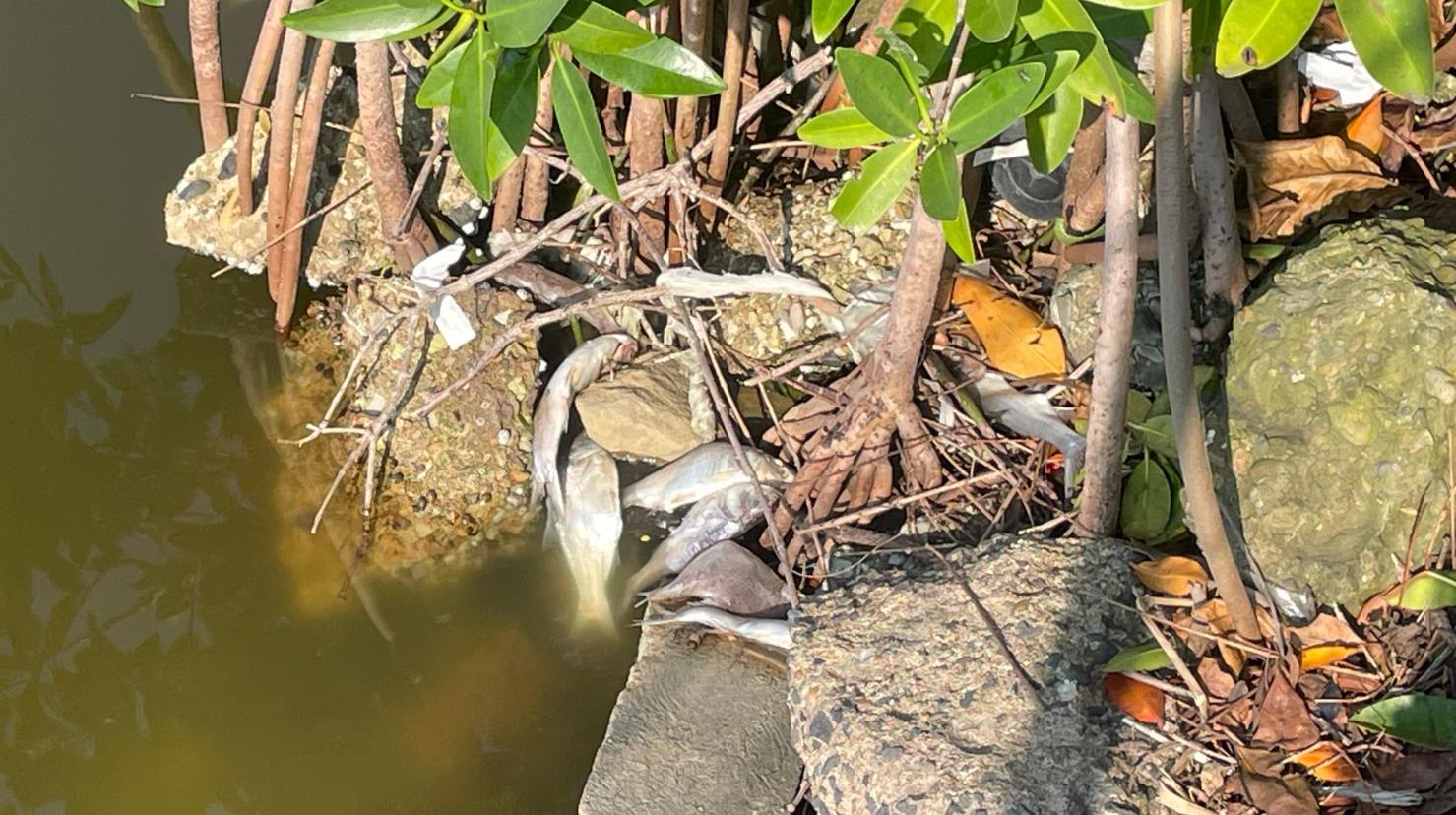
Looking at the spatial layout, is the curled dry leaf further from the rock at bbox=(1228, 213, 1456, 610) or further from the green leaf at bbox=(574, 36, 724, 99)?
the green leaf at bbox=(574, 36, 724, 99)

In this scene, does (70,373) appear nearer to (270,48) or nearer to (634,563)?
(270,48)

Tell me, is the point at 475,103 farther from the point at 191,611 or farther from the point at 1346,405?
the point at 191,611

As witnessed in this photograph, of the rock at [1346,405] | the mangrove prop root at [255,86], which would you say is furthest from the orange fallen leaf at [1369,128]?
the mangrove prop root at [255,86]

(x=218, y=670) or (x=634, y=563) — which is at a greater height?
(x=634, y=563)

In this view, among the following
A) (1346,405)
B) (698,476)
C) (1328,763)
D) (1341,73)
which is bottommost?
(698,476)

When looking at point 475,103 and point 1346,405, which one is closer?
point 475,103

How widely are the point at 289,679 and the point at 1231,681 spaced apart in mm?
1518

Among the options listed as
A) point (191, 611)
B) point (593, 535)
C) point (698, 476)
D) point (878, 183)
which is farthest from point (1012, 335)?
point (191, 611)

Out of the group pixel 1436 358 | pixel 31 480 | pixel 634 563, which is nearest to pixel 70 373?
pixel 31 480

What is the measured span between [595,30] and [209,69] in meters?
1.55

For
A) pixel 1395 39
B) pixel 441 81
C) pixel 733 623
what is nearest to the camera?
pixel 1395 39

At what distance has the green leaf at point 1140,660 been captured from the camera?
152 cm

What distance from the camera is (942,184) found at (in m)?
1.08

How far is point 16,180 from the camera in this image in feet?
8.48
